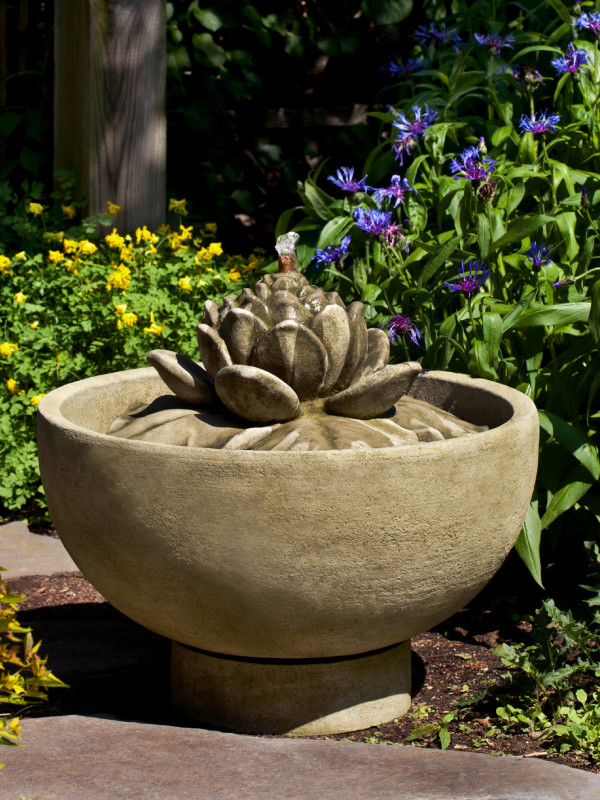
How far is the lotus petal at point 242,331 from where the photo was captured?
230 centimetres

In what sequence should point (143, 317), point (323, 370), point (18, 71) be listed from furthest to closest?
point (18, 71)
point (143, 317)
point (323, 370)

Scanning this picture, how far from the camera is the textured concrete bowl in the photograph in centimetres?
192

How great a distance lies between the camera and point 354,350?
238 cm

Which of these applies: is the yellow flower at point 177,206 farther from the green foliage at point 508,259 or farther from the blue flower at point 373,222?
the blue flower at point 373,222

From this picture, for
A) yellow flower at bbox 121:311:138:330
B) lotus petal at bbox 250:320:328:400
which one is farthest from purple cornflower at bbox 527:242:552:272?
yellow flower at bbox 121:311:138:330

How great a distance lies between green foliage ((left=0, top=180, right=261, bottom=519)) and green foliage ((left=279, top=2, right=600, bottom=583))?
0.55 m

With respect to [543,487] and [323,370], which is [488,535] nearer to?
[323,370]

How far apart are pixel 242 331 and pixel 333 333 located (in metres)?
0.21

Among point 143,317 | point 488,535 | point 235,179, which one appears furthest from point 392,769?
point 235,179

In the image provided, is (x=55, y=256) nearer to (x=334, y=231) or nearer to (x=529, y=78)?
(x=334, y=231)

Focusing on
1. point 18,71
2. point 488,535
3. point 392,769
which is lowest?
point 392,769

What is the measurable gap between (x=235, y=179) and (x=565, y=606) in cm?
313

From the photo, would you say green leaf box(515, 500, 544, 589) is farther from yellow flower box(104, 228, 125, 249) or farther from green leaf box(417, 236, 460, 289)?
yellow flower box(104, 228, 125, 249)

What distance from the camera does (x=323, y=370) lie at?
90.0 inches
